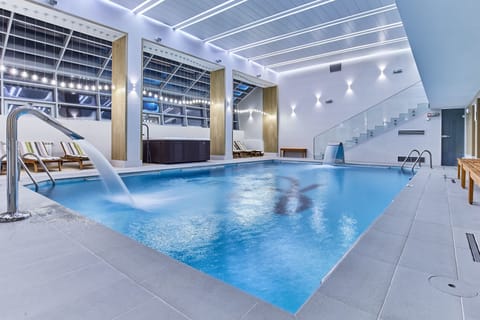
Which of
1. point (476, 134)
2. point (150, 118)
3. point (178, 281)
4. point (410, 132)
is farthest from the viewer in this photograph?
point (150, 118)

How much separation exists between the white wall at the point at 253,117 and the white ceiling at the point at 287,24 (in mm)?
5376

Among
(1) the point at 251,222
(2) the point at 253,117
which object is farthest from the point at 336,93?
(1) the point at 251,222

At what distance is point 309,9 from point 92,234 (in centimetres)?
752

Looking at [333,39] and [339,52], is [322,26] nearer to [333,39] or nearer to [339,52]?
[333,39]

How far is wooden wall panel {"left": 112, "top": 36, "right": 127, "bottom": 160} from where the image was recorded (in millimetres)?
7773

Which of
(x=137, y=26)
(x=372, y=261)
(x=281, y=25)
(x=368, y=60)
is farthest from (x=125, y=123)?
(x=368, y=60)

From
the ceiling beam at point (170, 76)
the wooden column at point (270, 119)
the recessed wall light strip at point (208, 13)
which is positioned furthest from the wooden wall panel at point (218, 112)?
the wooden column at point (270, 119)

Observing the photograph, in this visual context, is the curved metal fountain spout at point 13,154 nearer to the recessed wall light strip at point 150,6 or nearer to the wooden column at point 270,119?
the recessed wall light strip at point 150,6

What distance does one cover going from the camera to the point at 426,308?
1.21 m

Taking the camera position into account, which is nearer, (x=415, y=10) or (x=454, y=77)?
(x=415, y=10)

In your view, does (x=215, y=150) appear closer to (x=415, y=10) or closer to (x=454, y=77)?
(x=454, y=77)

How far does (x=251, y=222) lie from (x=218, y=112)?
27.7 ft

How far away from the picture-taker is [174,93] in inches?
538

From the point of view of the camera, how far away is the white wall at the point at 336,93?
10.7 metres
